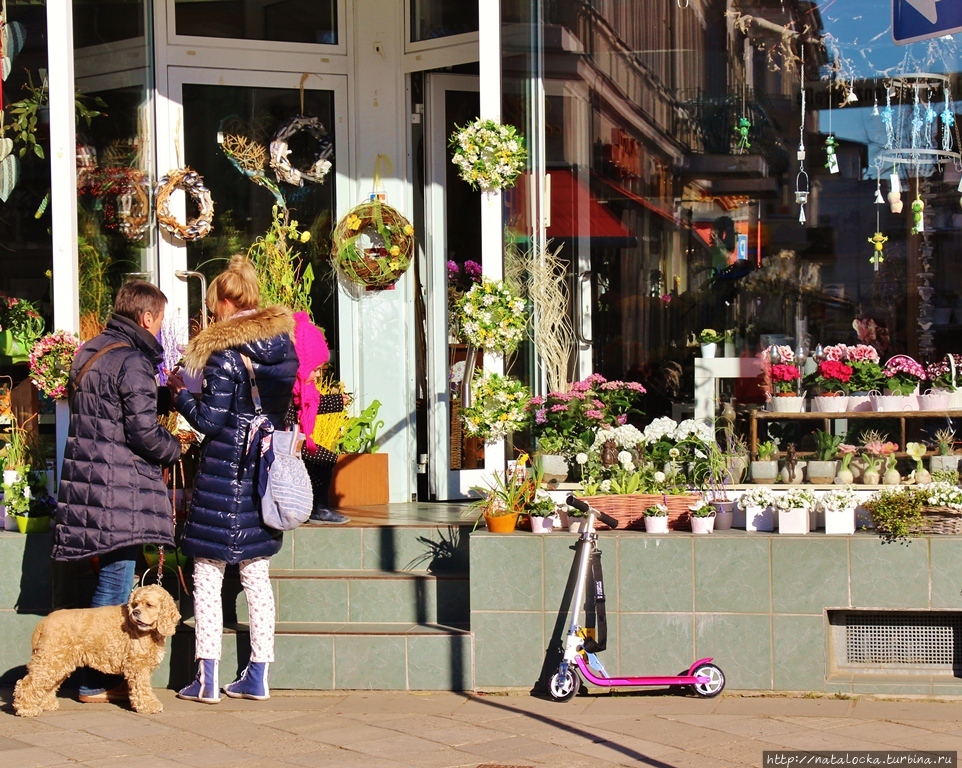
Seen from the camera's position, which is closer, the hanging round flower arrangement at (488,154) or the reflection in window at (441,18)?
the hanging round flower arrangement at (488,154)

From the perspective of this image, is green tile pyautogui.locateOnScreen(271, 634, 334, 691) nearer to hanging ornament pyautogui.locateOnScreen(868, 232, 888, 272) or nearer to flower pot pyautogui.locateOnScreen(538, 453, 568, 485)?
flower pot pyautogui.locateOnScreen(538, 453, 568, 485)

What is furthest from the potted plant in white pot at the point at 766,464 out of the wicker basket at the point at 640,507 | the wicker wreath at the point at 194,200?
the wicker wreath at the point at 194,200

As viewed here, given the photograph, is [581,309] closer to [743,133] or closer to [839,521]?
[743,133]

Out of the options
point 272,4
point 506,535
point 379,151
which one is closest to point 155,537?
point 506,535

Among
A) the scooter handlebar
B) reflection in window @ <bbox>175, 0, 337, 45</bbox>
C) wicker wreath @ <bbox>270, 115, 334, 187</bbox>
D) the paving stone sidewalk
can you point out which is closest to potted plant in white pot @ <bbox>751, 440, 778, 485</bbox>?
the scooter handlebar

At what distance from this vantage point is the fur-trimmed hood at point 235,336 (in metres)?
5.73

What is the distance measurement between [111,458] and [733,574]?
9.62ft

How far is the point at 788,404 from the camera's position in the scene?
6.98 metres

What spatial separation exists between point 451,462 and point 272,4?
328cm

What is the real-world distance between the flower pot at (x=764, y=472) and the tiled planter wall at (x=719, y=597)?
0.73 metres

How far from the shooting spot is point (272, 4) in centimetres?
838

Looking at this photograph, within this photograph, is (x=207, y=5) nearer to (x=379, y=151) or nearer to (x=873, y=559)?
(x=379, y=151)

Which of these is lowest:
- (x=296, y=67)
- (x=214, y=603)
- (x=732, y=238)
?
(x=214, y=603)

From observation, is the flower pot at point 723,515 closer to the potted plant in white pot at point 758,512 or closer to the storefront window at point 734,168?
the potted plant in white pot at point 758,512
